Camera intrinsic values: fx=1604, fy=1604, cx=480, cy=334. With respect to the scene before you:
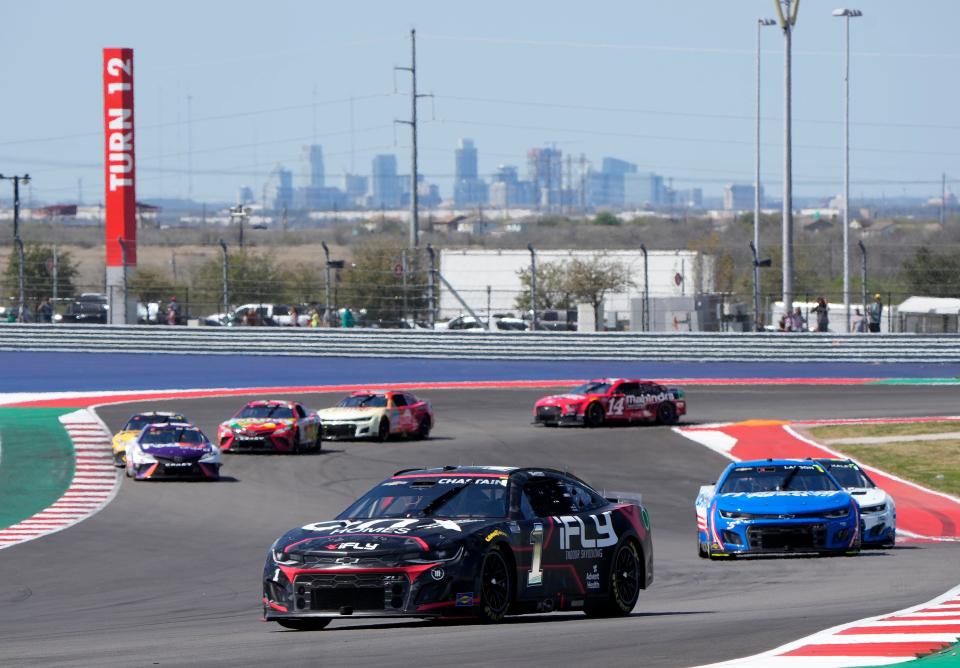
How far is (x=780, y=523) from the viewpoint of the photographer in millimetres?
17172

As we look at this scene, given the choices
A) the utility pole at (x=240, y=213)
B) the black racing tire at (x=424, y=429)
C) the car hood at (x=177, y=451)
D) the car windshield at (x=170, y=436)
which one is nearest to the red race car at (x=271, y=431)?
the car windshield at (x=170, y=436)

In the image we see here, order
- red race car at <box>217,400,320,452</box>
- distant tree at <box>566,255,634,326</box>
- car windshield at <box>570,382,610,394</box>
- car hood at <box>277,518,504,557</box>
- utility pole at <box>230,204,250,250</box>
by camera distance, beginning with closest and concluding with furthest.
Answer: car hood at <box>277,518,504,557</box> → red race car at <box>217,400,320,452</box> → car windshield at <box>570,382,610,394</box> → distant tree at <box>566,255,634,326</box> → utility pole at <box>230,204,250,250</box>

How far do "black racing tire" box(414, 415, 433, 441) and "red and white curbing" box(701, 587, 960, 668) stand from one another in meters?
20.9

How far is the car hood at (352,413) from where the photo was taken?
31.4 meters

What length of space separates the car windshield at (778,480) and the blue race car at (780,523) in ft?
0.23

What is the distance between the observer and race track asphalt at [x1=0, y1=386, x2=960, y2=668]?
9.69m

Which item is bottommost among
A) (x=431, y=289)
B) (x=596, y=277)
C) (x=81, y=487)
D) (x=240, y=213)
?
(x=81, y=487)

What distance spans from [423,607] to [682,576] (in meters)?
5.92

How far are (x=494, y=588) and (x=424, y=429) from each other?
2118 centimetres

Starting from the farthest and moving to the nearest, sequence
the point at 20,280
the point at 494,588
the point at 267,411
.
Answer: the point at 20,280, the point at 267,411, the point at 494,588

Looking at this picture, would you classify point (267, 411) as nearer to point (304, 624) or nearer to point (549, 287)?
point (304, 624)

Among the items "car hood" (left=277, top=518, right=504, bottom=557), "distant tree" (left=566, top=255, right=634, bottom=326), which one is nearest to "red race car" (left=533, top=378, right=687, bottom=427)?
"car hood" (left=277, top=518, right=504, bottom=557)

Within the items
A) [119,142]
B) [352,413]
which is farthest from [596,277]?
[352,413]

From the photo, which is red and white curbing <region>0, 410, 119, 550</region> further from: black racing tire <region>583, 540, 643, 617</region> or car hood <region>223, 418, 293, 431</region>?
black racing tire <region>583, 540, 643, 617</region>
